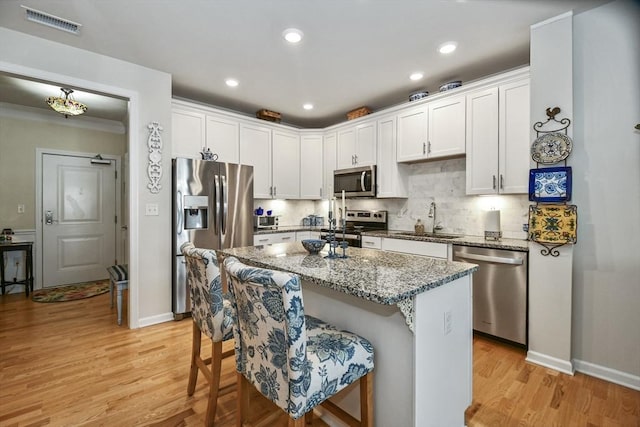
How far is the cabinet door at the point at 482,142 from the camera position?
2.83 meters

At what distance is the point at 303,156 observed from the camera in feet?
15.5

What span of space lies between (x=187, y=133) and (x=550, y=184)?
3716 mm

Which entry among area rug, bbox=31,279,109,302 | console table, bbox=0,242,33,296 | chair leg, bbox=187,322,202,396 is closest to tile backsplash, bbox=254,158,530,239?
chair leg, bbox=187,322,202,396

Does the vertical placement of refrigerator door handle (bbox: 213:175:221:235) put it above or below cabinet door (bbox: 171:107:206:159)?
below

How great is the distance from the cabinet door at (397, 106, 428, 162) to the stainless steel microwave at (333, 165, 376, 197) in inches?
18.2

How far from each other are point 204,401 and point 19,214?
180 inches

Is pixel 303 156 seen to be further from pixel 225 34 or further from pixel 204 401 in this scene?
pixel 204 401

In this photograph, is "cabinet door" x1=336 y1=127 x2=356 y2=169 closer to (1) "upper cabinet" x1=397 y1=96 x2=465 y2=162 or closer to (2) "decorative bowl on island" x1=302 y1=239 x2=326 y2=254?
(1) "upper cabinet" x1=397 y1=96 x2=465 y2=162

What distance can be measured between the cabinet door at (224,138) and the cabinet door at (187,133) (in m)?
0.10

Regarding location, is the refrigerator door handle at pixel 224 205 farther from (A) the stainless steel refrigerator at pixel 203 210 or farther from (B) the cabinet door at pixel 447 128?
(B) the cabinet door at pixel 447 128

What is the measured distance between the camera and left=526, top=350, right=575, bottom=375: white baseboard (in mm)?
2193

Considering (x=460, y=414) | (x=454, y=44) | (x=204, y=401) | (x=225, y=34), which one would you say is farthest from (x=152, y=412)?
(x=454, y=44)

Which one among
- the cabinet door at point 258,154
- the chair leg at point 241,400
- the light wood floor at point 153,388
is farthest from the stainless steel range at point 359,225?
the chair leg at point 241,400

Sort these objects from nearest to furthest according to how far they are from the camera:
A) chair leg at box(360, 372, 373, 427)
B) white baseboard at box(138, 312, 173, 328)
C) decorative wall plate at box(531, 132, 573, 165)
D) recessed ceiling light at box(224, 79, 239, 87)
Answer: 1. chair leg at box(360, 372, 373, 427)
2. decorative wall plate at box(531, 132, 573, 165)
3. white baseboard at box(138, 312, 173, 328)
4. recessed ceiling light at box(224, 79, 239, 87)
